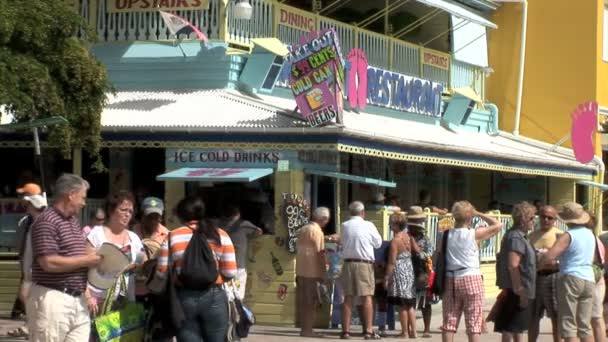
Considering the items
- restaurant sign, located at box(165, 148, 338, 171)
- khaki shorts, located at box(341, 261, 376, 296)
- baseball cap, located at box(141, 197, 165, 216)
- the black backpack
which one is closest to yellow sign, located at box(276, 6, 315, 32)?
restaurant sign, located at box(165, 148, 338, 171)

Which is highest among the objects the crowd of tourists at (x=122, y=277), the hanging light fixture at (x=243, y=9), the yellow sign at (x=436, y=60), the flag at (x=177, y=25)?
the yellow sign at (x=436, y=60)

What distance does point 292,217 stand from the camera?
16.8m

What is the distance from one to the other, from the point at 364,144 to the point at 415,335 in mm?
2582

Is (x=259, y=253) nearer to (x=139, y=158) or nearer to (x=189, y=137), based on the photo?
(x=189, y=137)

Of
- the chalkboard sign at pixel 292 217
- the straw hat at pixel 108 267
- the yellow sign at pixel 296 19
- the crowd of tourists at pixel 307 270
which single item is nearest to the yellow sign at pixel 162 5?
the yellow sign at pixel 296 19

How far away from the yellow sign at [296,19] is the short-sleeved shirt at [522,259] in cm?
818

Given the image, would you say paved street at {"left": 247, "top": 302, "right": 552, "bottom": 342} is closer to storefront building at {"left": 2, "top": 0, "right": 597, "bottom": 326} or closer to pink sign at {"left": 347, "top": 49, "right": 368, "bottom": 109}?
storefront building at {"left": 2, "top": 0, "right": 597, "bottom": 326}

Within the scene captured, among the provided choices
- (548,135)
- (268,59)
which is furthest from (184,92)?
(548,135)

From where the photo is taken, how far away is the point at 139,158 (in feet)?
63.9

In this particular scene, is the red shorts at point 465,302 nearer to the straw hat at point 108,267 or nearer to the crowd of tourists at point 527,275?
the crowd of tourists at point 527,275

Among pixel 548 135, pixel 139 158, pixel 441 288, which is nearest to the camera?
pixel 441 288

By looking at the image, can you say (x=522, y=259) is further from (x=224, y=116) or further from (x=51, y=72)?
(x=224, y=116)

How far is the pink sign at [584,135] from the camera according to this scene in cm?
2544

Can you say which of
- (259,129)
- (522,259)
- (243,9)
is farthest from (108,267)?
(243,9)
